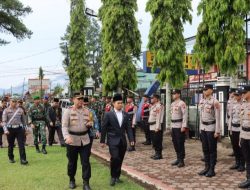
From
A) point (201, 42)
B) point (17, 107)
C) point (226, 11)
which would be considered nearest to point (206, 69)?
point (201, 42)

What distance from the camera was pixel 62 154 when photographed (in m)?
11.9

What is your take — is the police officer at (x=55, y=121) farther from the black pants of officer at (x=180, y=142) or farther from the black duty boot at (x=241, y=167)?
the black duty boot at (x=241, y=167)

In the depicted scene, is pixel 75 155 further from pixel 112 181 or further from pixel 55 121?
pixel 55 121

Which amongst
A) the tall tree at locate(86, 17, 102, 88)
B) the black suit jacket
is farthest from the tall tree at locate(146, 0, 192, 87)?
the tall tree at locate(86, 17, 102, 88)

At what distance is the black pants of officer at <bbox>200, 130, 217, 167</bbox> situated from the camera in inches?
316

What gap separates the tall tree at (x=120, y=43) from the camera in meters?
16.6

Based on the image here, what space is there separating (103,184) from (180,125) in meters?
2.54

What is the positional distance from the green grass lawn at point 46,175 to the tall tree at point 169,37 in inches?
211

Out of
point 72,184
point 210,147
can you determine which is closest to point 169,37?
point 210,147

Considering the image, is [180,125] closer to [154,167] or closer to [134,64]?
[154,167]

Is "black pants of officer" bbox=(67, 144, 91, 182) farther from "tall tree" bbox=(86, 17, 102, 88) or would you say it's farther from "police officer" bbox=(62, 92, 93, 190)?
"tall tree" bbox=(86, 17, 102, 88)

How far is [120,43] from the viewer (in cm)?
1705

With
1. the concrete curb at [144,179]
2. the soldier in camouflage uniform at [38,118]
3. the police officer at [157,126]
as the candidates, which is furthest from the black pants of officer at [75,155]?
the soldier in camouflage uniform at [38,118]

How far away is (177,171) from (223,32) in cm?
468
